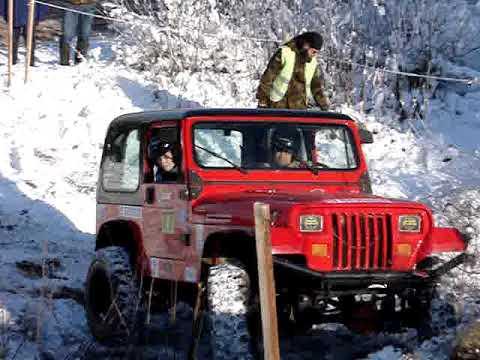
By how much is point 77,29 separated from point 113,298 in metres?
9.27

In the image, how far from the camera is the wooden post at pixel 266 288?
Result: 4.48 m

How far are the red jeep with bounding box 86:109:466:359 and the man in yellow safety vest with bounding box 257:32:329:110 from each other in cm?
253

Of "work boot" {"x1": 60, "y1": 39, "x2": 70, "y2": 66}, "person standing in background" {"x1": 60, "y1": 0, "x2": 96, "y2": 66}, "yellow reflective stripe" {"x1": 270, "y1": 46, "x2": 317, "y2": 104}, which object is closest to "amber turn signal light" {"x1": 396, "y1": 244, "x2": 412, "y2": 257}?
"yellow reflective stripe" {"x1": 270, "y1": 46, "x2": 317, "y2": 104}

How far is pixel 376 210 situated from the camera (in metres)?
6.62

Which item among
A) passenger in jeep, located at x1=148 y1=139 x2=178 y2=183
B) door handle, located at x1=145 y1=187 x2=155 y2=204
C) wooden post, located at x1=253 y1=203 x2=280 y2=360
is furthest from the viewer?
door handle, located at x1=145 y1=187 x2=155 y2=204

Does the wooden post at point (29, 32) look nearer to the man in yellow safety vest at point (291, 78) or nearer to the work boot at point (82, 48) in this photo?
the work boot at point (82, 48)

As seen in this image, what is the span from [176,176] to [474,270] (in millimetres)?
2305

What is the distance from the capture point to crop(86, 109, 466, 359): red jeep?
21.1 feet

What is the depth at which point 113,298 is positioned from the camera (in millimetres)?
7594

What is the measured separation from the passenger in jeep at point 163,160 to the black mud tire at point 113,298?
2.09 ft

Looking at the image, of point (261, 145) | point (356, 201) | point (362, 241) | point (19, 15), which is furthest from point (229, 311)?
point (19, 15)

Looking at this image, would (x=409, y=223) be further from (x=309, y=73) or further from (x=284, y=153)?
(x=309, y=73)

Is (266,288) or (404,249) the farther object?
(404,249)

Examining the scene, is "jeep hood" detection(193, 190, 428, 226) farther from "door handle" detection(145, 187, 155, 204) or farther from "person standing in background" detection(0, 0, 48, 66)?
"person standing in background" detection(0, 0, 48, 66)
